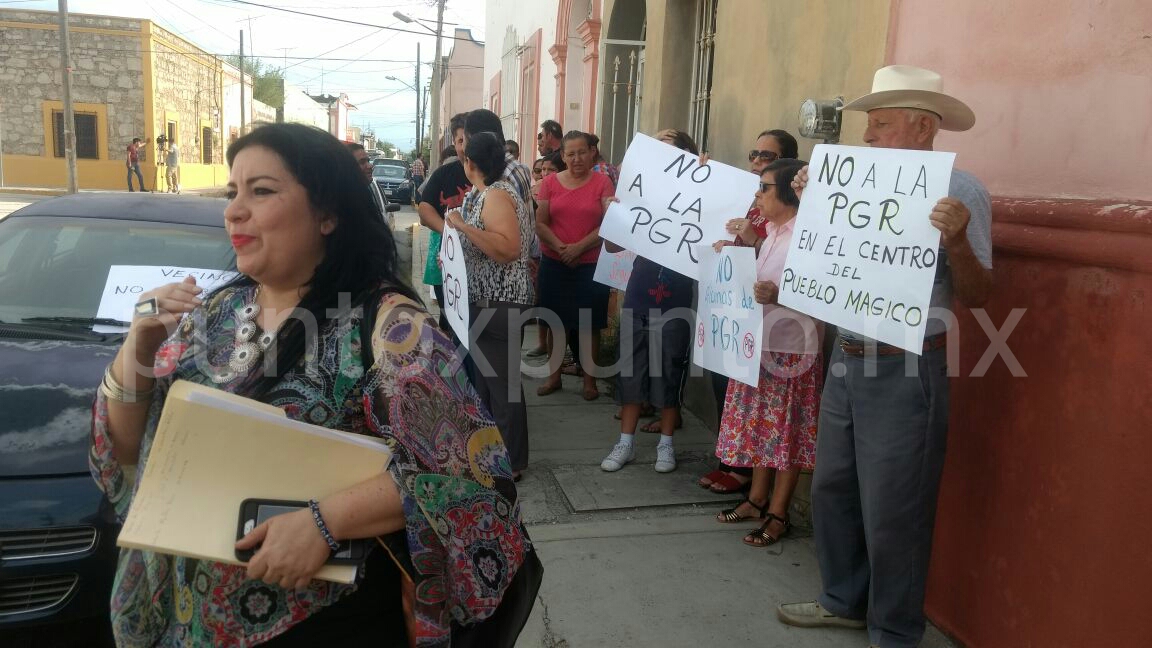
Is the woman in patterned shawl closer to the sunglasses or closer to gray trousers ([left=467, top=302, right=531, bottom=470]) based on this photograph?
gray trousers ([left=467, top=302, right=531, bottom=470])

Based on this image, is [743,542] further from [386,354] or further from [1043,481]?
[386,354]

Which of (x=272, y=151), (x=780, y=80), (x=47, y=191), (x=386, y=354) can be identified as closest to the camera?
(x=386, y=354)

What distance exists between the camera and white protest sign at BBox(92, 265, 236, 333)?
12.5ft

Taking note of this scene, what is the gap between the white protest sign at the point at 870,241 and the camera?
2.77 metres

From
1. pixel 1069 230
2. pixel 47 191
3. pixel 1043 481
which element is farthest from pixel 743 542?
pixel 47 191

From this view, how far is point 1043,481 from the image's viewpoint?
283 cm

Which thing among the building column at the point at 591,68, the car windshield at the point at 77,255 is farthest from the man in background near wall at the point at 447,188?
the building column at the point at 591,68

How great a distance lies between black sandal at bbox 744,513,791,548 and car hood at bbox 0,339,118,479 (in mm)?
2853

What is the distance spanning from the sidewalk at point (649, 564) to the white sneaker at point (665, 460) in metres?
0.05

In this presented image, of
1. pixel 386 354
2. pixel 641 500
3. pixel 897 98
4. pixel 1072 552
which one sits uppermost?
pixel 897 98

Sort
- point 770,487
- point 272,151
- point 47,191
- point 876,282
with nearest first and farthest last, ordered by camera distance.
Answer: point 272,151, point 876,282, point 770,487, point 47,191

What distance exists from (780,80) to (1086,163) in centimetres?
251

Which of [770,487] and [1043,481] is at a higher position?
[1043,481]

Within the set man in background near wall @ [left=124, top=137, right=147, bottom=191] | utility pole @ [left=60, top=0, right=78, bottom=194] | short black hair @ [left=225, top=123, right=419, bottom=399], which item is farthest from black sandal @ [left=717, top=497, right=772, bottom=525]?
man in background near wall @ [left=124, top=137, right=147, bottom=191]
